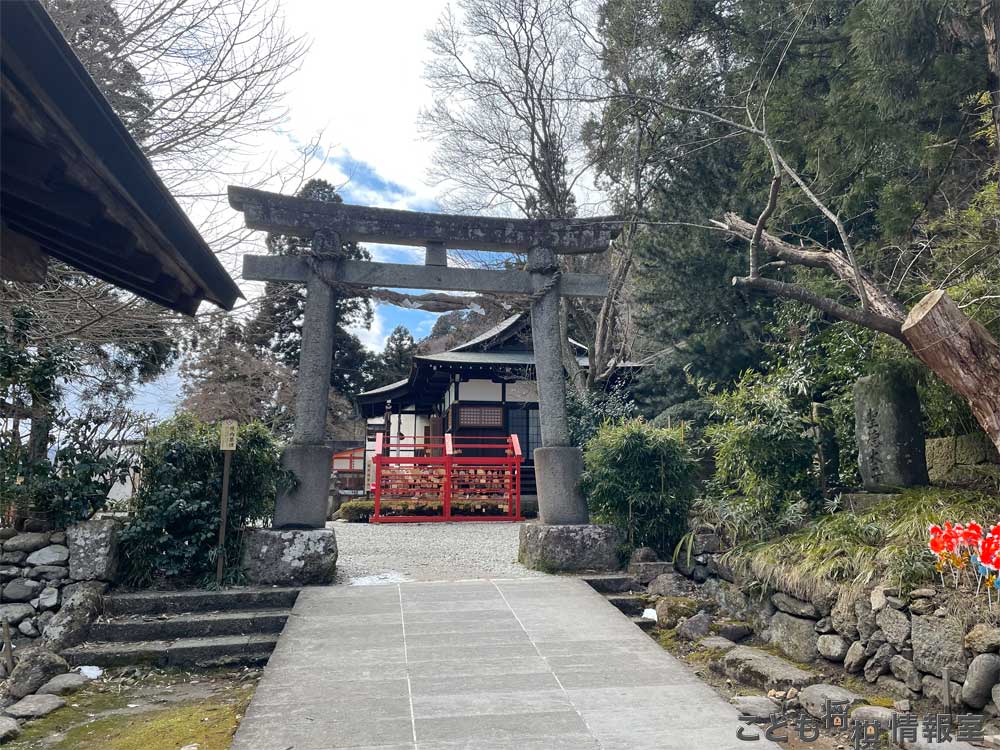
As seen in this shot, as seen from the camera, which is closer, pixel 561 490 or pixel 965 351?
pixel 965 351

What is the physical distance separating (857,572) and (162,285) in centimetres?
495

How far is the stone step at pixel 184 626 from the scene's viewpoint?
5.84 m

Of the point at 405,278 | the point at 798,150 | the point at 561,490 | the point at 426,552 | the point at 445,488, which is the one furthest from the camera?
the point at 445,488

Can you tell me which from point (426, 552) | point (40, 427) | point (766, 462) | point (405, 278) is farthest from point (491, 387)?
point (40, 427)

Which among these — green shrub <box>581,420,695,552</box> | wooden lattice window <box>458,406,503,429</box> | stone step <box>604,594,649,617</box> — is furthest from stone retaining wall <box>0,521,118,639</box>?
wooden lattice window <box>458,406,503,429</box>

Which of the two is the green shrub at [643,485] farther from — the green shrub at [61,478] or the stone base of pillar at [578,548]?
the green shrub at [61,478]

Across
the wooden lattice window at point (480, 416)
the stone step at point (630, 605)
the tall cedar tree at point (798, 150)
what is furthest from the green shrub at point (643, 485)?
the wooden lattice window at point (480, 416)

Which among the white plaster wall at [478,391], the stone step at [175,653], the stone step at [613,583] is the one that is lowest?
the stone step at [175,653]

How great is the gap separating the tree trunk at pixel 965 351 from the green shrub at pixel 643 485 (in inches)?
124

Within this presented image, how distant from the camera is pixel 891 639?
450cm

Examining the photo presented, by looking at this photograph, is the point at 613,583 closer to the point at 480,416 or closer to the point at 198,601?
the point at 198,601

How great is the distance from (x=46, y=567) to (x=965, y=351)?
8012mm

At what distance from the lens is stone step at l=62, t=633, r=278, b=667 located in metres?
5.53

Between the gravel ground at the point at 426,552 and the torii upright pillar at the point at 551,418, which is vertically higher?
the torii upright pillar at the point at 551,418
